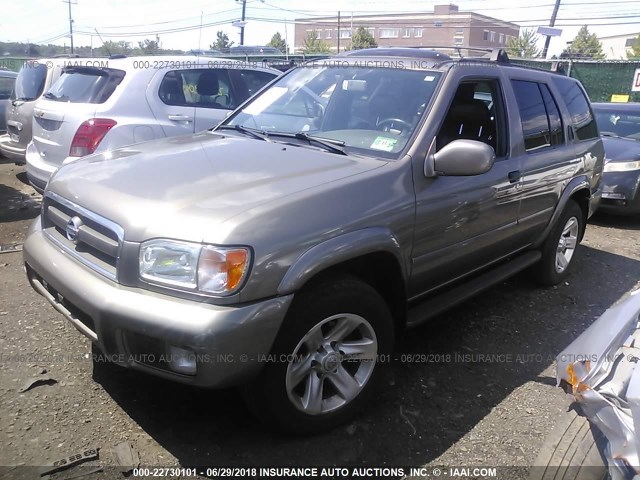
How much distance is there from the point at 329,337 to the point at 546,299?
113 inches

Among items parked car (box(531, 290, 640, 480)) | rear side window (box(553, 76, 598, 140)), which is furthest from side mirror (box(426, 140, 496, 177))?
rear side window (box(553, 76, 598, 140))

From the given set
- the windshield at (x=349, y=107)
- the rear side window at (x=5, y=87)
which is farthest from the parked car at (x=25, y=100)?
the windshield at (x=349, y=107)

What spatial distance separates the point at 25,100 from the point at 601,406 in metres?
7.92

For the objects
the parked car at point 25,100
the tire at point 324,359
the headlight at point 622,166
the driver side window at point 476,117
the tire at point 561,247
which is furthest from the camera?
the headlight at point 622,166

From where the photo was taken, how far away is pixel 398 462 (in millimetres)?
2627

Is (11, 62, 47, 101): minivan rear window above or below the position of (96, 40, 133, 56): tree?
below

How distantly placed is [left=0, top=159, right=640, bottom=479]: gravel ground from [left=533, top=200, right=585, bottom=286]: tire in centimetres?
63

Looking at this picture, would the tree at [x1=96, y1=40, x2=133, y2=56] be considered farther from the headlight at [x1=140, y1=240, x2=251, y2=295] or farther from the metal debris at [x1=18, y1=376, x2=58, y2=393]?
the headlight at [x1=140, y1=240, x2=251, y2=295]

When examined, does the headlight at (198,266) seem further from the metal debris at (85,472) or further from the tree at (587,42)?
the tree at (587,42)

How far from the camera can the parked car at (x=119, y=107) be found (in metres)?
5.32

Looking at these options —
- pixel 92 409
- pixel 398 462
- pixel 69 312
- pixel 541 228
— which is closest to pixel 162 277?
pixel 69 312

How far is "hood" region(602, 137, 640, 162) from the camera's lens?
24.6ft

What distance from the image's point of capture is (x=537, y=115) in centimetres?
421

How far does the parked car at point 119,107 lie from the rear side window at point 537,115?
3.46 metres
